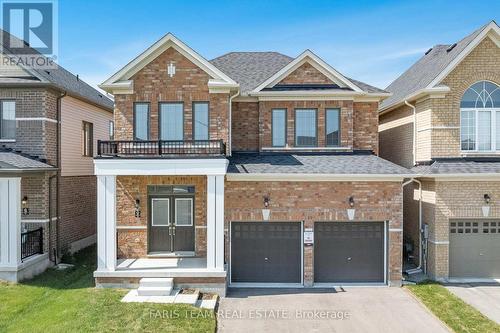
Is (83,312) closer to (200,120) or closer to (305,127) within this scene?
(200,120)

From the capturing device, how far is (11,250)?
10984 mm

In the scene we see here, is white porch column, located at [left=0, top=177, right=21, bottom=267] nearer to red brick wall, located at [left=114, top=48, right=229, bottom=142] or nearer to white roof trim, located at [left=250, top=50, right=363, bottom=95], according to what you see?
red brick wall, located at [left=114, top=48, right=229, bottom=142]

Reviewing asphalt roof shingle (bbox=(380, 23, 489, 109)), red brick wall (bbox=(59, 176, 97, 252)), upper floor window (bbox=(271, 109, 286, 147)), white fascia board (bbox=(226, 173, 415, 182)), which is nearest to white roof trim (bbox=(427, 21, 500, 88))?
asphalt roof shingle (bbox=(380, 23, 489, 109))

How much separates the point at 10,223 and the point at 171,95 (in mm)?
6342

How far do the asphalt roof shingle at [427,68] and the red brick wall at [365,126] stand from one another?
1.50 metres

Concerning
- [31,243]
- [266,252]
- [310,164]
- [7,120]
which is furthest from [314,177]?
[7,120]

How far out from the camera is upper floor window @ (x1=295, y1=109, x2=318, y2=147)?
1312cm

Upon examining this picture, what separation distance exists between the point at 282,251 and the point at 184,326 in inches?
171

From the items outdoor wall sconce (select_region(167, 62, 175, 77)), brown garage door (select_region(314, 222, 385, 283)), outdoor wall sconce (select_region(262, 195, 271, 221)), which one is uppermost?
outdoor wall sconce (select_region(167, 62, 175, 77))

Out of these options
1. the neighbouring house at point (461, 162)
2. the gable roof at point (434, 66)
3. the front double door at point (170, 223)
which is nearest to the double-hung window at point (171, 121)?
the front double door at point (170, 223)

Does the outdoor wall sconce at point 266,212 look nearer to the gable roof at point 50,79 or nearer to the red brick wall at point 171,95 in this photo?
the red brick wall at point 171,95

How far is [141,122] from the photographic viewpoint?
40.0 feet

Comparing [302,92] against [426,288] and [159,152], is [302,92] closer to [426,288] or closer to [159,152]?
[159,152]

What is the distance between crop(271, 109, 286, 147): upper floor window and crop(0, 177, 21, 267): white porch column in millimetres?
8454
